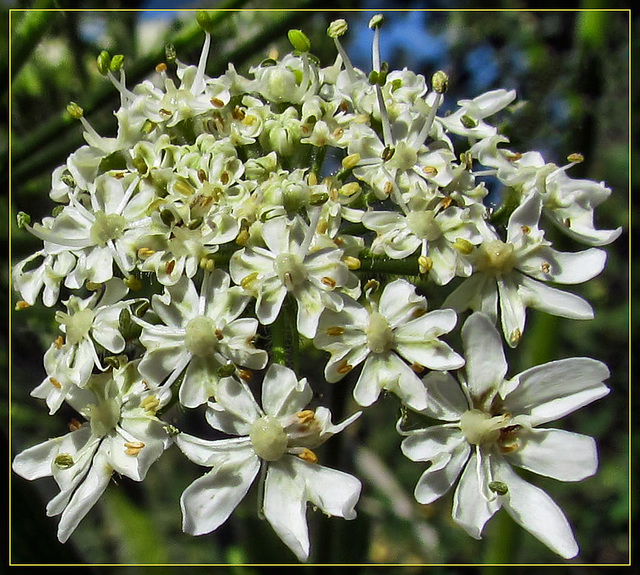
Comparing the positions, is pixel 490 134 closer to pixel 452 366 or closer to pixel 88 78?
pixel 452 366

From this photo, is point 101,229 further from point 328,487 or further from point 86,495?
point 328,487

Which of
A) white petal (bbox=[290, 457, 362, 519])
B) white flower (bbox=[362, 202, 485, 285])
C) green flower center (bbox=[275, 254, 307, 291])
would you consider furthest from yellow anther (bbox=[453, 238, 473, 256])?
white petal (bbox=[290, 457, 362, 519])

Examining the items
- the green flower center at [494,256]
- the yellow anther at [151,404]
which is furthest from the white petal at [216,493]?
the green flower center at [494,256]

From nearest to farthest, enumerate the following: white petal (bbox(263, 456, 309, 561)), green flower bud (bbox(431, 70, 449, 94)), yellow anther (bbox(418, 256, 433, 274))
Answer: white petal (bbox(263, 456, 309, 561)) → yellow anther (bbox(418, 256, 433, 274)) → green flower bud (bbox(431, 70, 449, 94))

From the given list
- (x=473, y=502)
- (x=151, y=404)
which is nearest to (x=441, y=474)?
(x=473, y=502)

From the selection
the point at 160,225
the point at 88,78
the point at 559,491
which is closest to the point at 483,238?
the point at 160,225

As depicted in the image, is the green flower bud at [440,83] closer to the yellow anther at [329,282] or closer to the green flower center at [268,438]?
the yellow anther at [329,282]

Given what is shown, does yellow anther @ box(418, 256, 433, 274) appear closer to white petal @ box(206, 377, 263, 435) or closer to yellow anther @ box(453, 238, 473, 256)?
yellow anther @ box(453, 238, 473, 256)
